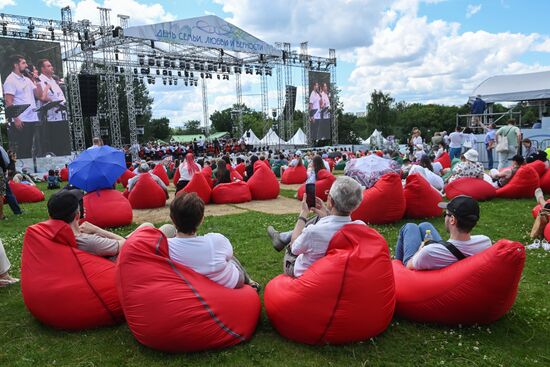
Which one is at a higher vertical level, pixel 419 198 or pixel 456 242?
pixel 456 242

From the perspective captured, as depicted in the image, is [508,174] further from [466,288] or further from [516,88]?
[516,88]

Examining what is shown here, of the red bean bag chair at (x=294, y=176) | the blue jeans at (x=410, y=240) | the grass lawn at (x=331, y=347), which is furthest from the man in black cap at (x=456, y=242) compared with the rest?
the red bean bag chair at (x=294, y=176)

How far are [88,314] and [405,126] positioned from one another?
56442mm

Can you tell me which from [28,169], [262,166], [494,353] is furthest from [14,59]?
[494,353]

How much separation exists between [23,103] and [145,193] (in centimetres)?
1174

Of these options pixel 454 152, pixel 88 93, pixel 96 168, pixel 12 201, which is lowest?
pixel 12 201

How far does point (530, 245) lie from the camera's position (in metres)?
5.43

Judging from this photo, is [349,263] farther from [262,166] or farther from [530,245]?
[262,166]

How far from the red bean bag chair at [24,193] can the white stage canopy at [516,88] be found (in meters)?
20.0

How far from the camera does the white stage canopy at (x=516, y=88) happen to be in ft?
68.7

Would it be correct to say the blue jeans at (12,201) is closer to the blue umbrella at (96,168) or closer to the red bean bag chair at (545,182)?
the blue umbrella at (96,168)

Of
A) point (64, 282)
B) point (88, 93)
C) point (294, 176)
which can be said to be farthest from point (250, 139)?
point (64, 282)

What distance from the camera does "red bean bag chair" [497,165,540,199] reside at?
8.55 m

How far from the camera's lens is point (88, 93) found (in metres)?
20.2
